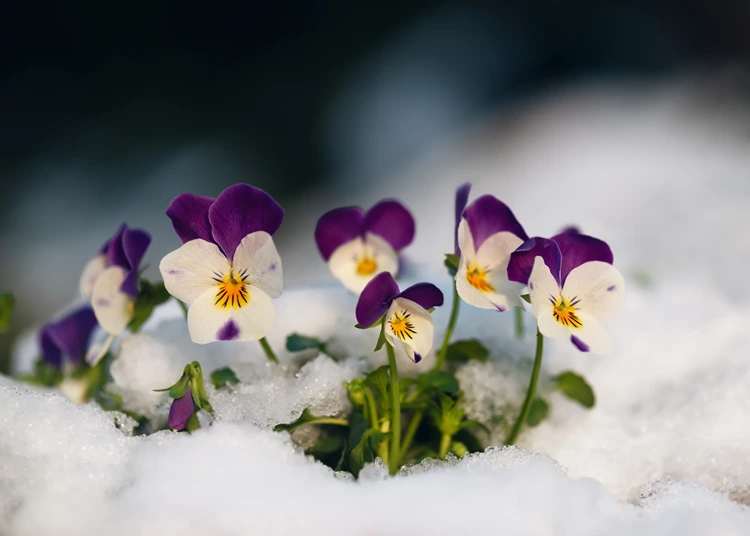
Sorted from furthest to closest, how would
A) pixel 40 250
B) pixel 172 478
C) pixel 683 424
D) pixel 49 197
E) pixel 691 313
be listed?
pixel 49 197 < pixel 40 250 < pixel 691 313 < pixel 683 424 < pixel 172 478

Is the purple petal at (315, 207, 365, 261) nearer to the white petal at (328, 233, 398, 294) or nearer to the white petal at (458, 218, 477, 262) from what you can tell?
the white petal at (328, 233, 398, 294)

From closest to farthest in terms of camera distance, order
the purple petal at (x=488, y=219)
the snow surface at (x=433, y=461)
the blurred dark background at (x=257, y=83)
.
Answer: the snow surface at (x=433, y=461) < the purple petal at (x=488, y=219) < the blurred dark background at (x=257, y=83)

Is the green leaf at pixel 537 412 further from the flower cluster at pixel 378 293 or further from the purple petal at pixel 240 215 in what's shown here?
the purple petal at pixel 240 215

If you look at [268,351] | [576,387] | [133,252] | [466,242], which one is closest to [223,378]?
[268,351]

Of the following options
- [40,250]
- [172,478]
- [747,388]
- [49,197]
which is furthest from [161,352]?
[49,197]

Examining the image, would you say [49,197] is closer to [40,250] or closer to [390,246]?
[40,250]

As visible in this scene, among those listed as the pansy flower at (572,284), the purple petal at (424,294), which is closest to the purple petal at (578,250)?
the pansy flower at (572,284)
